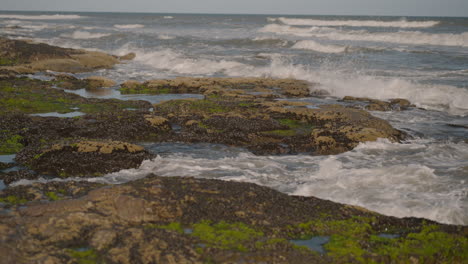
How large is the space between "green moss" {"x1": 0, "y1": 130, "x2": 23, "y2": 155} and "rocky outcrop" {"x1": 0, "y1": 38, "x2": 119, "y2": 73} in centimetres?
1453

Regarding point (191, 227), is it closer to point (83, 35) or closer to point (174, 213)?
point (174, 213)

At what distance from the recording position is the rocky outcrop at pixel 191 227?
215 inches

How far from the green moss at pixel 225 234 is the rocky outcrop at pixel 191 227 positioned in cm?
1

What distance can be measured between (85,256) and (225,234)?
192 centimetres

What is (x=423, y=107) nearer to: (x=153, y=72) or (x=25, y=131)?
(x=25, y=131)

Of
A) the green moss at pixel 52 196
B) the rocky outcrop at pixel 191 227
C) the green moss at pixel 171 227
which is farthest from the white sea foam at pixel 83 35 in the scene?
the green moss at pixel 171 227

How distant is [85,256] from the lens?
535 centimetres

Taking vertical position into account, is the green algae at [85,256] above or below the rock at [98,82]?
above

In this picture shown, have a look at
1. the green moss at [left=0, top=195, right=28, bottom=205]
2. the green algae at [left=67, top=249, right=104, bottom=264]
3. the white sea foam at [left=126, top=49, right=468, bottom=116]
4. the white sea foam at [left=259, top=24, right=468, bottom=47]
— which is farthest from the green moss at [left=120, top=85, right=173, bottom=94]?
the white sea foam at [left=259, top=24, right=468, bottom=47]

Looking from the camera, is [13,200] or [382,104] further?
[382,104]

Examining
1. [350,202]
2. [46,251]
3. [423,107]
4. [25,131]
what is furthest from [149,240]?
[423,107]

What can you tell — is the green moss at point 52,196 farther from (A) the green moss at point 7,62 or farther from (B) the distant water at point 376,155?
(A) the green moss at point 7,62

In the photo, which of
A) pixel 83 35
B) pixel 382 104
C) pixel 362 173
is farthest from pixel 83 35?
pixel 362 173

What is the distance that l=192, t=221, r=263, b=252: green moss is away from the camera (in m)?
5.78
